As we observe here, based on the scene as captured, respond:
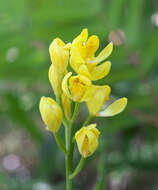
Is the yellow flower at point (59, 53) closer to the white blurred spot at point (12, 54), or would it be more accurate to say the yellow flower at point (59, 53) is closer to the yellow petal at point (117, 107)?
the yellow petal at point (117, 107)

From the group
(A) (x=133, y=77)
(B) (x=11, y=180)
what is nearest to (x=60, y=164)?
(B) (x=11, y=180)

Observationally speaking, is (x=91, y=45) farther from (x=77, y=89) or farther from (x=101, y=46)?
(x=101, y=46)

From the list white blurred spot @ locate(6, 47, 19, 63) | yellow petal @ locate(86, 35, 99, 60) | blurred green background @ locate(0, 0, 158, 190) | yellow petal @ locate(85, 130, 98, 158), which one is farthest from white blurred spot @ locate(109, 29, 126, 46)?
yellow petal @ locate(85, 130, 98, 158)

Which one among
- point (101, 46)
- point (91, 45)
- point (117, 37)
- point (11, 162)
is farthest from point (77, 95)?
point (11, 162)

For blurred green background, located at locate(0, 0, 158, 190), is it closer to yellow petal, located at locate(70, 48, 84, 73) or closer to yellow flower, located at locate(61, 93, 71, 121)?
yellow flower, located at locate(61, 93, 71, 121)

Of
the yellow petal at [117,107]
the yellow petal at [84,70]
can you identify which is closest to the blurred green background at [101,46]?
the yellow petal at [117,107]

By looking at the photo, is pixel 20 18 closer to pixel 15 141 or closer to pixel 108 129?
pixel 108 129

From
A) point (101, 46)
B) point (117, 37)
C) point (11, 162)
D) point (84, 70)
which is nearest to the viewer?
point (84, 70)
